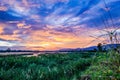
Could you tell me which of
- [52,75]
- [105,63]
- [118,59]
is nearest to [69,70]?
[52,75]

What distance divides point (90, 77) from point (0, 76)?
11.7ft

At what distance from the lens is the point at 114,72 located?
21.2 ft

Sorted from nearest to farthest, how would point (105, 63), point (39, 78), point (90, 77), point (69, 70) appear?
point (90, 77) < point (105, 63) < point (39, 78) < point (69, 70)

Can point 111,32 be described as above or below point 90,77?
above

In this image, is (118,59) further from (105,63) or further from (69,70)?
(69,70)

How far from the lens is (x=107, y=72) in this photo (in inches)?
271

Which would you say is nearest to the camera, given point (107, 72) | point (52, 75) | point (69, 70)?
point (107, 72)

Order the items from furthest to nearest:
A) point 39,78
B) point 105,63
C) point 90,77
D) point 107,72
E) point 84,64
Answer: point 84,64
point 39,78
point 105,63
point 90,77
point 107,72

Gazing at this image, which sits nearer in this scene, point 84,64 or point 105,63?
point 105,63

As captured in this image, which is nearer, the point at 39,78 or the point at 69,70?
the point at 39,78

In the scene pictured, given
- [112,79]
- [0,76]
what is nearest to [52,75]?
[0,76]

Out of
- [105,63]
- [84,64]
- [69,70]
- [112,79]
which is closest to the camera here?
[112,79]

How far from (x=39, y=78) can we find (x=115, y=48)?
2.94 m

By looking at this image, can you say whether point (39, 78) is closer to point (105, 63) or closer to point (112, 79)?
point (105, 63)
